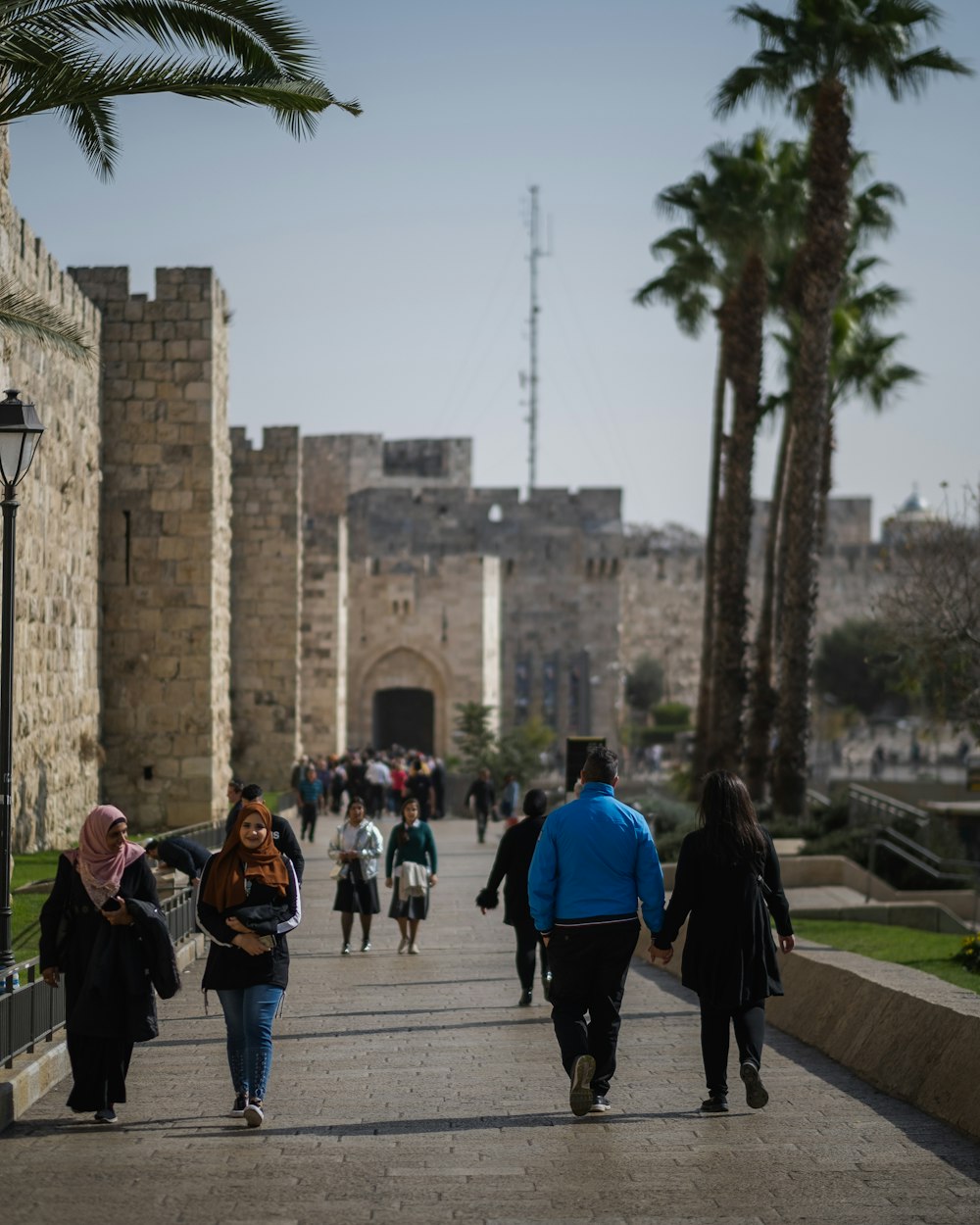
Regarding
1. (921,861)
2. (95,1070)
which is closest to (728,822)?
(95,1070)

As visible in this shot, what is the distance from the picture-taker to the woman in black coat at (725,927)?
21.1 ft

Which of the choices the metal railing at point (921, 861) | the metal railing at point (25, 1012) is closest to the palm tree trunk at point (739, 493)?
the metal railing at point (921, 861)

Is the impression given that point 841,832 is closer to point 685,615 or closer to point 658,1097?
point 658,1097

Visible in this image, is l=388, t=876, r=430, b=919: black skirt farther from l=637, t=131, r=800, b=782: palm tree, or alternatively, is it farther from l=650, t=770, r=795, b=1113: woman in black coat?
l=637, t=131, r=800, b=782: palm tree

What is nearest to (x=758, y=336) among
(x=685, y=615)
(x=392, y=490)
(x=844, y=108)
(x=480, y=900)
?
(x=844, y=108)

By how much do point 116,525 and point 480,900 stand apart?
10821 mm

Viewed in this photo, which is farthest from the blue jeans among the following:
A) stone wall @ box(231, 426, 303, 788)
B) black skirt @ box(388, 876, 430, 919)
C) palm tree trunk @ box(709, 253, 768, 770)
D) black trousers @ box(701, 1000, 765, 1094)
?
stone wall @ box(231, 426, 303, 788)

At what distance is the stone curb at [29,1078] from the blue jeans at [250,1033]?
0.76m

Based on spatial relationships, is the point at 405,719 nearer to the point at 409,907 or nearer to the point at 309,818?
the point at 309,818

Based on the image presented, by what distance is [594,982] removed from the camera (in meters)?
6.55

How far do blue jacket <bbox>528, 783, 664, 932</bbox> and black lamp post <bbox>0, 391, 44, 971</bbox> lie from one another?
91.0 inches

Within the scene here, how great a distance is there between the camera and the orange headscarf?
6.50 meters

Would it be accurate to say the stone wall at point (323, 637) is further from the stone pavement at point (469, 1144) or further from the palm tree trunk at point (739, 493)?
the stone pavement at point (469, 1144)

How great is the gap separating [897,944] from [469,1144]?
684 centimetres
